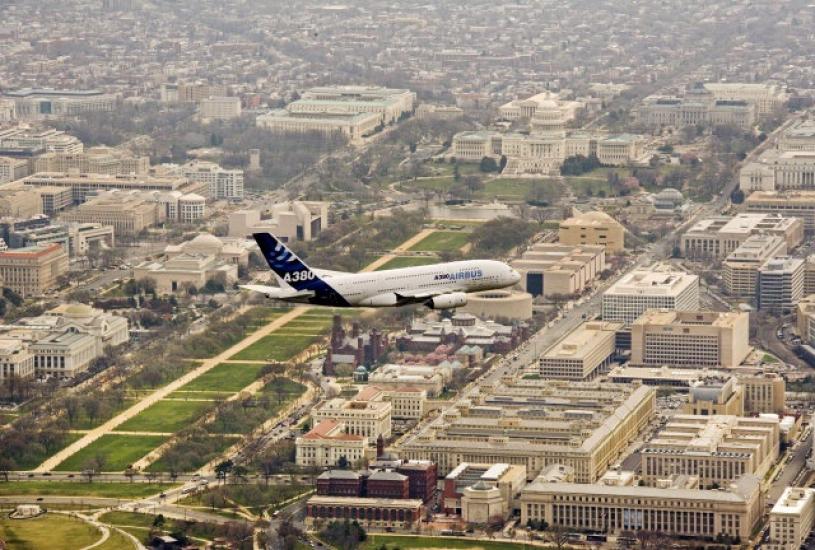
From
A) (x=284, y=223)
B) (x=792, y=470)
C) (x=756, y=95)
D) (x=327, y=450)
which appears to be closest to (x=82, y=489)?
(x=327, y=450)

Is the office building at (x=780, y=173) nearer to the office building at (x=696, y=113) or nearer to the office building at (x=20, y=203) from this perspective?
the office building at (x=696, y=113)

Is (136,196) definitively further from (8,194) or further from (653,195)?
(653,195)

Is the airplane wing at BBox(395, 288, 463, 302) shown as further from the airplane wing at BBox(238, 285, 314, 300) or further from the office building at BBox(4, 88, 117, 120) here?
the office building at BBox(4, 88, 117, 120)

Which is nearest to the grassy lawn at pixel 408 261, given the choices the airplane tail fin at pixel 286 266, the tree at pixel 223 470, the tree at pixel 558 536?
the tree at pixel 223 470

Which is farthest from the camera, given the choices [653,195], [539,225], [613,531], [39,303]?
[653,195]

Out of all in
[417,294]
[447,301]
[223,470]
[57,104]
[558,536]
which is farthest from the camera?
[57,104]

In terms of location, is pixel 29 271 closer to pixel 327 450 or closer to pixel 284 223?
pixel 284 223

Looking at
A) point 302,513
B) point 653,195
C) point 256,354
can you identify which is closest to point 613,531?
point 302,513
